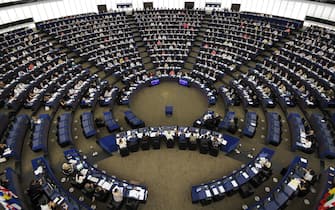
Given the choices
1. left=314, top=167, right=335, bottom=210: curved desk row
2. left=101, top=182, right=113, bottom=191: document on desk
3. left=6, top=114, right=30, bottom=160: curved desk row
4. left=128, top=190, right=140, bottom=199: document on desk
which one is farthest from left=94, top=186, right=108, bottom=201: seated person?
left=314, top=167, right=335, bottom=210: curved desk row

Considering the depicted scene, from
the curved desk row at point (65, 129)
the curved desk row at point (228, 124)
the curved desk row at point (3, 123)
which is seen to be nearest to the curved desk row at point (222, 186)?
the curved desk row at point (228, 124)

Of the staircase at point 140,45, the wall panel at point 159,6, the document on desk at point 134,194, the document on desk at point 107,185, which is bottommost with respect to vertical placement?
the document on desk at point 134,194

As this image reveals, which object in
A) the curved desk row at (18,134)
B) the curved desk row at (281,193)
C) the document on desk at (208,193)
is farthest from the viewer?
the curved desk row at (18,134)

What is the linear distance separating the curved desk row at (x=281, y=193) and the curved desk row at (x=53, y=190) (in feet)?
33.2

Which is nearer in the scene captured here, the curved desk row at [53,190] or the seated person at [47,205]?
the seated person at [47,205]

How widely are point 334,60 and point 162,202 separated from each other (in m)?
24.3

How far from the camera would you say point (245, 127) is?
763 inches

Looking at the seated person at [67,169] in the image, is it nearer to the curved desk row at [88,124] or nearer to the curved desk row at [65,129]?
the curved desk row at [65,129]

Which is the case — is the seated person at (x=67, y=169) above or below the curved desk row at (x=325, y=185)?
below

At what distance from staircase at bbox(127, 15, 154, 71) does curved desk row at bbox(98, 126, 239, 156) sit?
44.9ft

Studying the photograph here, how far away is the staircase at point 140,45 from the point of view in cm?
3077

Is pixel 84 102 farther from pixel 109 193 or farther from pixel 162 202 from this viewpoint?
pixel 162 202

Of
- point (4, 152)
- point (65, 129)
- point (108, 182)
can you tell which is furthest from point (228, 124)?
point (4, 152)

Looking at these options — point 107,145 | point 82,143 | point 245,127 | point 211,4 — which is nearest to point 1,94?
point 82,143
